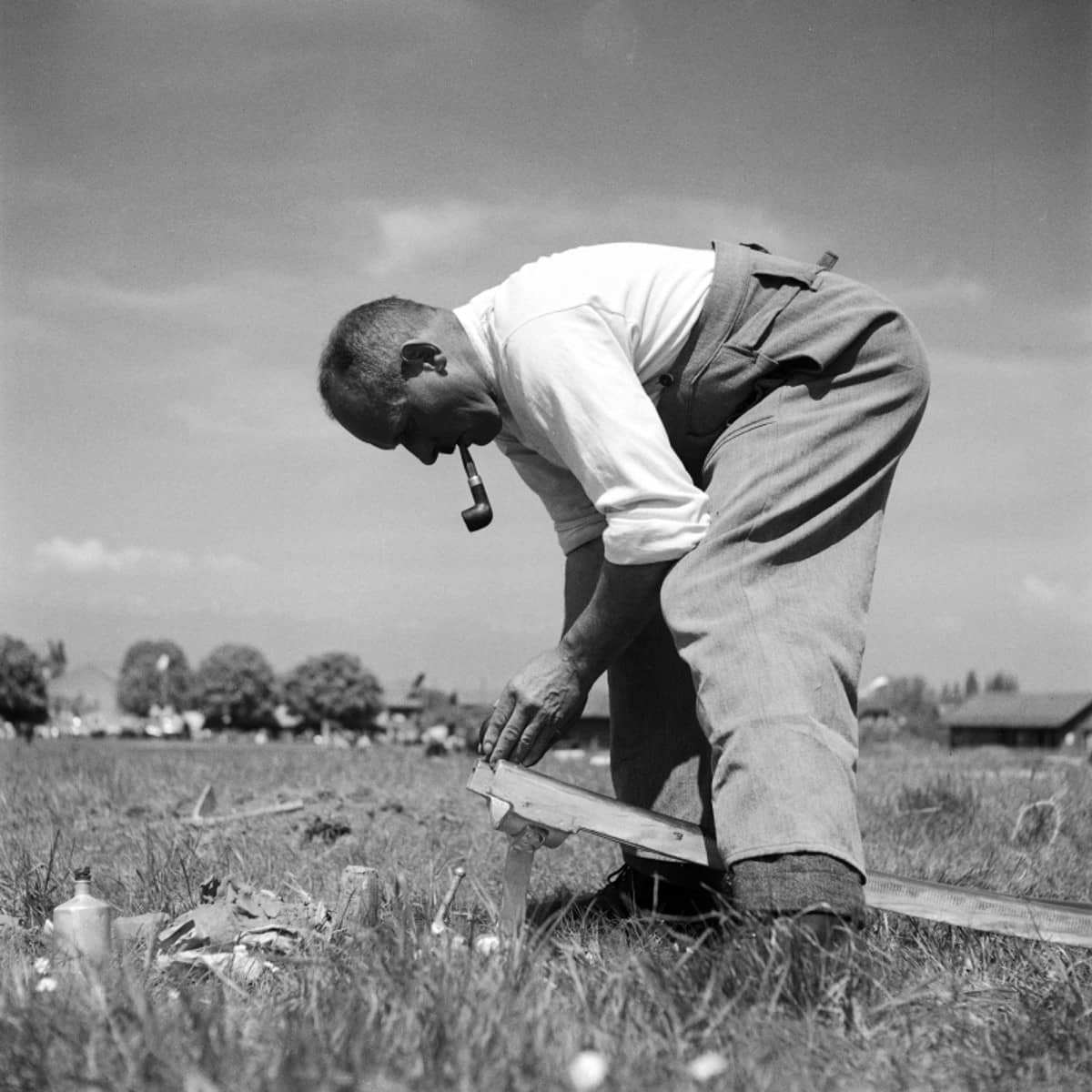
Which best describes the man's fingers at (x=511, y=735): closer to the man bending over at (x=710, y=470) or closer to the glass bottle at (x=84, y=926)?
the man bending over at (x=710, y=470)

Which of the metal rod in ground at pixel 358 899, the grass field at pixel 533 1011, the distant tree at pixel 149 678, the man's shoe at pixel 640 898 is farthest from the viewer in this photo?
the distant tree at pixel 149 678

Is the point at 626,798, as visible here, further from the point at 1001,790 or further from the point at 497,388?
the point at 1001,790

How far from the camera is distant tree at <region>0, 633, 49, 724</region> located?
92.3 m

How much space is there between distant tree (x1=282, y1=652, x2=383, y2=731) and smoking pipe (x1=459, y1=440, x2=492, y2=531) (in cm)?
10301

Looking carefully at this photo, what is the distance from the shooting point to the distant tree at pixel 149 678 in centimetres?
11094

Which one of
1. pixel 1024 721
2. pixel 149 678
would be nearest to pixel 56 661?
pixel 149 678

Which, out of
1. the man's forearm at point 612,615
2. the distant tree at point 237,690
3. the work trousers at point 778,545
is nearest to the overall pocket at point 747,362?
the work trousers at point 778,545

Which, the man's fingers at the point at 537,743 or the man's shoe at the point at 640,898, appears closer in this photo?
the man's fingers at the point at 537,743

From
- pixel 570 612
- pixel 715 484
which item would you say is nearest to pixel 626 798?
pixel 570 612

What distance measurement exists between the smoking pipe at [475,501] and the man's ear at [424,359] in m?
0.25

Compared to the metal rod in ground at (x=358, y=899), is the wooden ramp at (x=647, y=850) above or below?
above

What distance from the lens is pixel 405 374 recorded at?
315cm

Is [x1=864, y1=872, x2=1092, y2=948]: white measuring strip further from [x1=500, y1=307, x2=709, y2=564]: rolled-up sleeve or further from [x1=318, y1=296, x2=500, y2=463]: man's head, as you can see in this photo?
[x1=318, y1=296, x2=500, y2=463]: man's head

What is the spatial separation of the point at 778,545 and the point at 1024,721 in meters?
96.7
